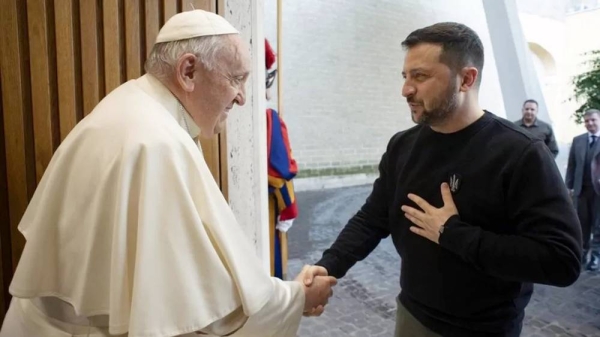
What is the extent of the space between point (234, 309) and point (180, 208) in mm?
304

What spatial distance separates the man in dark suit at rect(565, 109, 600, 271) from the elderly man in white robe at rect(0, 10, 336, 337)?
526 centimetres

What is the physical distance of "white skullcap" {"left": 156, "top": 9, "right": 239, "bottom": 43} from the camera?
1.42 metres

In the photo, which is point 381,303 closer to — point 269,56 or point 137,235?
point 269,56

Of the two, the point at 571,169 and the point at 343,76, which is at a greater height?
the point at 343,76

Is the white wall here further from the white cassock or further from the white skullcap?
the white cassock

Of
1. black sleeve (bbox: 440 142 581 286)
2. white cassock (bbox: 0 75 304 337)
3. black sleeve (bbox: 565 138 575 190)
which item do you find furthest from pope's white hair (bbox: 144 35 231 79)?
black sleeve (bbox: 565 138 575 190)

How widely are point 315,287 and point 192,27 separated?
3.22 ft

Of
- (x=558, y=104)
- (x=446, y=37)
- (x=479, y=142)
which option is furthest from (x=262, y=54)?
(x=558, y=104)

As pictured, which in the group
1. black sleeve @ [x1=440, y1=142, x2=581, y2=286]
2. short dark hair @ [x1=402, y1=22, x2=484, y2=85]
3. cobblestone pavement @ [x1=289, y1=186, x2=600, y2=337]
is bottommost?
cobblestone pavement @ [x1=289, y1=186, x2=600, y2=337]

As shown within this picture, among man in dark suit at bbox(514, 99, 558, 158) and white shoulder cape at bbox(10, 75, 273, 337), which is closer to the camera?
white shoulder cape at bbox(10, 75, 273, 337)

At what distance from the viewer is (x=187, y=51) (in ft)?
4.57

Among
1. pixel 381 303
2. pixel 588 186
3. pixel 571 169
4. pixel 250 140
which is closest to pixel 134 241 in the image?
pixel 250 140

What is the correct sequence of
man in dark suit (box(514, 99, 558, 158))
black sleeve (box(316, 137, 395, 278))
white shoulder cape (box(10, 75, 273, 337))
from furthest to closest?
1. man in dark suit (box(514, 99, 558, 158))
2. black sleeve (box(316, 137, 395, 278))
3. white shoulder cape (box(10, 75, 273, 337))

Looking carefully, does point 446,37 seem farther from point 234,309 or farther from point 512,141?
point 234,309
